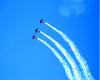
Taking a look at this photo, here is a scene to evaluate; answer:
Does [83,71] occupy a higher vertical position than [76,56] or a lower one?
lower

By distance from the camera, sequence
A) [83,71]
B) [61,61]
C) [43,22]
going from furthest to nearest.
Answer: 1. [43,22]
2. [61,61]
3. [83,71]

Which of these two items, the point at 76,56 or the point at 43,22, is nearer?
the point at 76,56

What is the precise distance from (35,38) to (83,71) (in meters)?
14.2

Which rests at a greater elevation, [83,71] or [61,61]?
[61,61]

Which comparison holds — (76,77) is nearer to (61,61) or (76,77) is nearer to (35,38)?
(61,61)

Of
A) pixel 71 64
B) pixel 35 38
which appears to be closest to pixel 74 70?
pixel 71 64

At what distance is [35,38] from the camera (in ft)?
164

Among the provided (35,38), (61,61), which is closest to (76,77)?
(61,61)

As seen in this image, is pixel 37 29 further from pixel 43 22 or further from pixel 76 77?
pixel 76 77

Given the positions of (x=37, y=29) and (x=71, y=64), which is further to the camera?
(x=37, y=29)

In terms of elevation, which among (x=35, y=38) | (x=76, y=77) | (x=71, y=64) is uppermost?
(x=35, y=38)

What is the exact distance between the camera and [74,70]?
42094 millimetres

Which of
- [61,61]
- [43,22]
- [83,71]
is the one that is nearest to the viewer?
[83,71]

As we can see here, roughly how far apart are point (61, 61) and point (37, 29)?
10.1m
